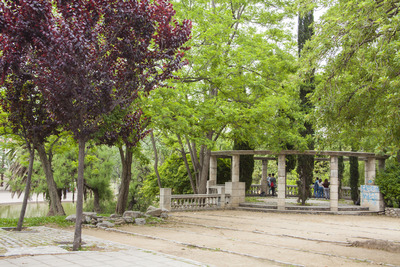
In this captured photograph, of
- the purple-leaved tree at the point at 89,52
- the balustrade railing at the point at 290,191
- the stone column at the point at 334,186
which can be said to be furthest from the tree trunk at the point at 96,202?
the purple-leaved tree at the point at 89,52

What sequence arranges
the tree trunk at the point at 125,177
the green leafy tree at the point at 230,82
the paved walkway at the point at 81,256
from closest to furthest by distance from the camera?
the paved walkway at the point at 81,256, the green leafy tree at the point at 230,82, the tree trunk at the point at 125,177

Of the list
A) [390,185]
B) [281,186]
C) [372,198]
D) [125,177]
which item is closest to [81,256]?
[125,177]

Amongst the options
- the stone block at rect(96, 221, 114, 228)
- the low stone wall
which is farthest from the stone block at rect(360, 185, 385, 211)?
the stone block at rect(96, 221, 114, 228)

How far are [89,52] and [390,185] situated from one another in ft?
66.3

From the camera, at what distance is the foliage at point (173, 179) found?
28.5 meters

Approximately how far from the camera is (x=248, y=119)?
20.9 meters

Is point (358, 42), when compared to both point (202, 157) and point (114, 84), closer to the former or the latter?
point (114, 84)

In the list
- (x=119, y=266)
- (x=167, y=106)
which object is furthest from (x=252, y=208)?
(x=119, y=266)

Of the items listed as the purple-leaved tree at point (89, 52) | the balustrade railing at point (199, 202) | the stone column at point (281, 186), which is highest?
the purple-leaved tree at point (89, 52)

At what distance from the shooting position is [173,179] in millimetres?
28641

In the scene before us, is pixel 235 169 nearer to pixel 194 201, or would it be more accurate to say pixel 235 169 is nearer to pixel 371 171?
pixel 194 201

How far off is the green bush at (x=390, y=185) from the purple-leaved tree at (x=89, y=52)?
18189mm

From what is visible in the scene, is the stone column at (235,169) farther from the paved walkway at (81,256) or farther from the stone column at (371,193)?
the paved walkway at (81,256)

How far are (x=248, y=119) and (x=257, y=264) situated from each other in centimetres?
1300
